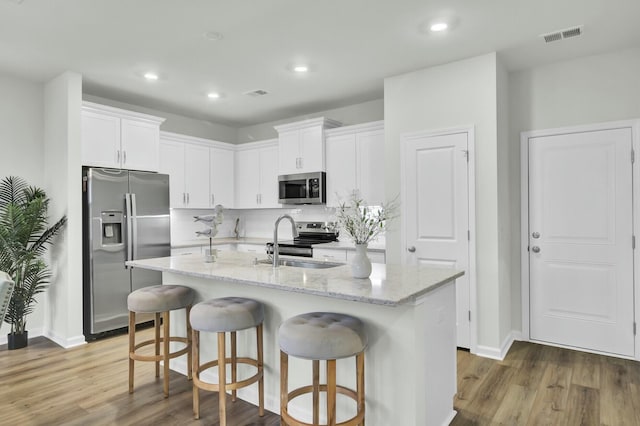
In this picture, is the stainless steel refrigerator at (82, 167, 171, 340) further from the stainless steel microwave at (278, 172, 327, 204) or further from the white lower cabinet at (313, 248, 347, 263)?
the white lower cabinet at (313, 248, 347, 263)

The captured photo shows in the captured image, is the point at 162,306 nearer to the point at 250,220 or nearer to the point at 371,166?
the point at 371,166

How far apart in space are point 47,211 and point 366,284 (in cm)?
378

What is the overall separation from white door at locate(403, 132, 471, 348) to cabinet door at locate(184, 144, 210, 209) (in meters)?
3.02

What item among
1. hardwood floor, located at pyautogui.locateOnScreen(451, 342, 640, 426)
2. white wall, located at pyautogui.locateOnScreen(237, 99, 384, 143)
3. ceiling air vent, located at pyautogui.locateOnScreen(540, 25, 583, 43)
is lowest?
hardwood floor, located at pyautogui.locateOnScreen(451, 342, 640, 426)

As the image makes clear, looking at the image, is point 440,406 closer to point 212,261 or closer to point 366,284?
point 366,284

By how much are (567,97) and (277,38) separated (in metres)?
2.76

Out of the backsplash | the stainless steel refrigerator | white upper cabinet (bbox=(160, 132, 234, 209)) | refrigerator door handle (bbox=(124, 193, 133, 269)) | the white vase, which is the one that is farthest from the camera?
the backsplash

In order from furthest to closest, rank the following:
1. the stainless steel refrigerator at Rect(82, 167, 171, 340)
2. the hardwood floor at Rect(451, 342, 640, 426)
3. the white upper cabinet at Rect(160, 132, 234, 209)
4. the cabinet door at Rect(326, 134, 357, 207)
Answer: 1. the white upper cabinet at Rect(160, 132, 234, 209)
2. the cabinet door at Rect(326, 134, 357, 207)
3. the stainless steel refrigerator at Rect(82, 167, 171, 340)
4. the hardwood floor at Rect(451, 342, 640, 426)

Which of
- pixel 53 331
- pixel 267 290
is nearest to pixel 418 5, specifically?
pixel 267 290

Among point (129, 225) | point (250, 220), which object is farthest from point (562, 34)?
point (250, 220)

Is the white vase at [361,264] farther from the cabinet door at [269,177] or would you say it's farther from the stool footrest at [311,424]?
the cabinet door at [269,177]

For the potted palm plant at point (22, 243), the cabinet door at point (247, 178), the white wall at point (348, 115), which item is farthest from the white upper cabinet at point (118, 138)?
the white wall at point (348, 115)

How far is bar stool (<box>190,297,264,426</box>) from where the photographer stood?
2.29 meters

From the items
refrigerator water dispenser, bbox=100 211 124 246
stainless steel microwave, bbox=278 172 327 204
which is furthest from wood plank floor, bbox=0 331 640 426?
stainless steel microwave, bbox=278 172 327 204
